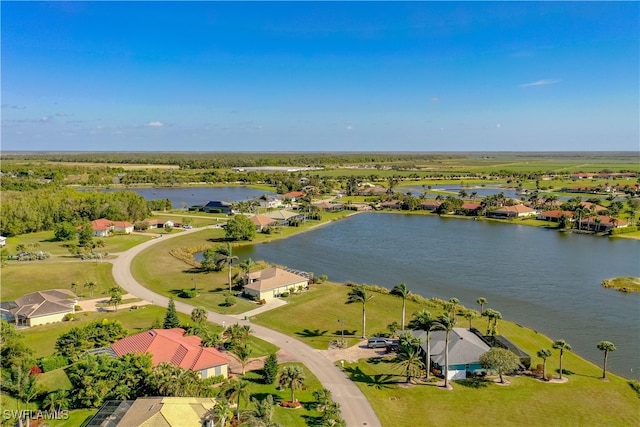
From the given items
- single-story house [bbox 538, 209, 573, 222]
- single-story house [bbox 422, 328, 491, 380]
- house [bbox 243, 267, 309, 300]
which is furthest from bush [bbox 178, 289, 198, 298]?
single-story house [bbox 538, 209, 573, 222]

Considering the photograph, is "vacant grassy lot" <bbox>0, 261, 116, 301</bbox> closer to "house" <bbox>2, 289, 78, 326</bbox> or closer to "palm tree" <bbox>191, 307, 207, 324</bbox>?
"house" <bbox>2, 289, 78, 326</bbox>

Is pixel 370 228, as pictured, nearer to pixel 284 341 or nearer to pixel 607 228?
pixel 607 228

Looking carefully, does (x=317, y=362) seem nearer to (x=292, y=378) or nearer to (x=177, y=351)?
(x=292, y=378)

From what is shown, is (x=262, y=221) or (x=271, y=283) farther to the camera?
(x=262, y=221)

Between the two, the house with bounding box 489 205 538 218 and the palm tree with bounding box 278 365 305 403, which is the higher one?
the house with bounding box 489 205 538 218

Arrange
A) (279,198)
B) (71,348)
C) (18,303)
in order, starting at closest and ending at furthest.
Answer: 1. (71,348)
2. (18,303)
3. (279,198)

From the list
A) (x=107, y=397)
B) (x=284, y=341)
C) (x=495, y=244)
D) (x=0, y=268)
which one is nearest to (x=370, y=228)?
(x=495, y=244)

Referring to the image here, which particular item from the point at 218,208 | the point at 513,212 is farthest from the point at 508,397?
the point at 218,208
